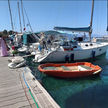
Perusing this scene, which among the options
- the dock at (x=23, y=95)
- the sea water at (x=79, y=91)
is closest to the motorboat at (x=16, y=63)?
the sea water at (x=79, y=91)

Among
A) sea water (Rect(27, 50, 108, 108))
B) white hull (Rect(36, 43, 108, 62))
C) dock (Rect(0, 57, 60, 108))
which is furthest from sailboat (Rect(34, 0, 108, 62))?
dock (Rect(0, 57, 60, 108))

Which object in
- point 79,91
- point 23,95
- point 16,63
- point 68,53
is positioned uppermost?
point 68,53

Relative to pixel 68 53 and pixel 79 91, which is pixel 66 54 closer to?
pixel 68 53

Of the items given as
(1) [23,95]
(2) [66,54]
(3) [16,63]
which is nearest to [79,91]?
(1) [23,95]

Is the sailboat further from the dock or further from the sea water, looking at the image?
the dock

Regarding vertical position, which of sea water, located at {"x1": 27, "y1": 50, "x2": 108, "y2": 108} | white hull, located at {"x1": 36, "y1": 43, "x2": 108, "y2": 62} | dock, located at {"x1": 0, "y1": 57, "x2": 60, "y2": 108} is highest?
white hull, located at {"x1": 36, "y1": 43, "x2": 108, "y2": 62}

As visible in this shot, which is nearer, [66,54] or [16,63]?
[16,63]

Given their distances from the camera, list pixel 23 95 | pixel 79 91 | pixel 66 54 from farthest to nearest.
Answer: pixel 66 54 → pixel 79 91 → pixel 23 95

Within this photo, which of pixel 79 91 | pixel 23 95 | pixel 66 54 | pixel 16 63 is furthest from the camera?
pixel 66 54

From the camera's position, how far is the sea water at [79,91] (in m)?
3.81

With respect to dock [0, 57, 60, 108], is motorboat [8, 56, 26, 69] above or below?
above

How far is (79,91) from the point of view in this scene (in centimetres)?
461

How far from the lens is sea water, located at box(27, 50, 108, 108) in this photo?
3809mm

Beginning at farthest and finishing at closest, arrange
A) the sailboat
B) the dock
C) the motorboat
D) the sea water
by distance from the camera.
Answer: the sailboat < the motorboat < the sea water < the dock
